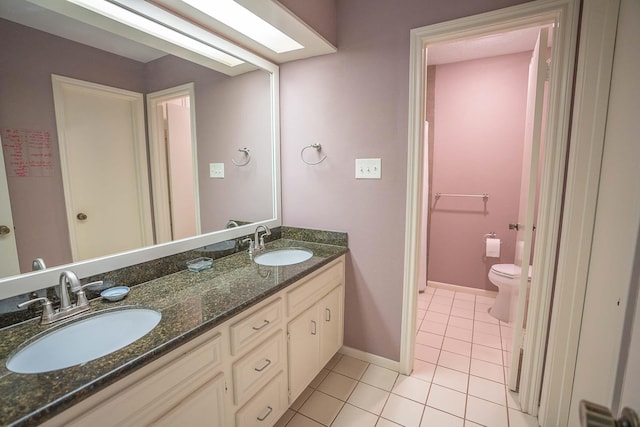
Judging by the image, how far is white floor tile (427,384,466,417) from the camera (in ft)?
5.41

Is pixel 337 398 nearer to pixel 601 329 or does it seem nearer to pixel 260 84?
pixel 601 329

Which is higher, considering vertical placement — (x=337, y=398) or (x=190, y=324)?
(x=190, y=324)

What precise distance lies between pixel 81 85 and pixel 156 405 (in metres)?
1.21

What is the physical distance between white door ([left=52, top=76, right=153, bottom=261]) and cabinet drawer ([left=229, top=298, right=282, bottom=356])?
2.09 feet

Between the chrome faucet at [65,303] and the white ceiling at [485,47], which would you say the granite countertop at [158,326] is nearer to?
the chrome faucet at [65,303]

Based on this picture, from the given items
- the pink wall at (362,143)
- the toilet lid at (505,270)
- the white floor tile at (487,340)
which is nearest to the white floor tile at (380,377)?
the pink wall at (362,143)

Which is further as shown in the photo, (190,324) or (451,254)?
(451,254)

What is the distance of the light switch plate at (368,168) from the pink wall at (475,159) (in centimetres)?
165

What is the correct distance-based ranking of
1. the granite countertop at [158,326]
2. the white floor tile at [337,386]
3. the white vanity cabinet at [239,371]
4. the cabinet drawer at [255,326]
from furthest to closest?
the white floor tile at [337,386] < the cabinet drawer at [255,326] < the white vanity cabinet at [239,371] < the granite countertop at [158,326]

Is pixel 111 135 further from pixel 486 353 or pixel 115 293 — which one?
pixel 486 353

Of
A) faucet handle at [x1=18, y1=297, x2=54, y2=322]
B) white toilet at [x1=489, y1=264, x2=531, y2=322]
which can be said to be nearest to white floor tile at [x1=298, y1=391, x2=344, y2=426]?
faucet handle at [x1=18, y1=297, x2=54, y2=322]

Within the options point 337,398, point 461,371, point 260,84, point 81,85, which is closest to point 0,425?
point 81,85

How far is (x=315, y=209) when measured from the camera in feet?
6.98

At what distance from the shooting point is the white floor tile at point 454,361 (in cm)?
200
